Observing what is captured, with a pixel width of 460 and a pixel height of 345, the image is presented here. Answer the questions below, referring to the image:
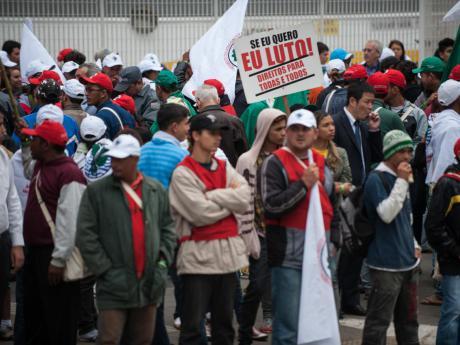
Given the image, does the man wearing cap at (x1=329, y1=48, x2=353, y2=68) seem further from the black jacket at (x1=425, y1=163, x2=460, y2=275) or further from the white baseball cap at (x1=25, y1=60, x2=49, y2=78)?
the black jacket at (x1=425, y1=163, x2=460, y2=275)

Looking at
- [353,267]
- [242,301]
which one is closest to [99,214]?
[242,301]

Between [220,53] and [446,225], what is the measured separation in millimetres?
5426

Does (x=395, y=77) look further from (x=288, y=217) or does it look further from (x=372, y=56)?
(x=372, y=56)

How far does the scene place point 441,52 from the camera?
19078mm

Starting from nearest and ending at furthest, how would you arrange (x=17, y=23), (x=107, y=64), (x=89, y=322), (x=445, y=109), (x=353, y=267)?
(x=89, y=322) < (x=353, y=267) < (x=445, y=109) < (x=107, y=64) < (x=17, y=23)

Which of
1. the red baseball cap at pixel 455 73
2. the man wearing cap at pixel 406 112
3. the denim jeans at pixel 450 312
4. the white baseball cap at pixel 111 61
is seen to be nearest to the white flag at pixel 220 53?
the white baseball cap at pixel 111 61

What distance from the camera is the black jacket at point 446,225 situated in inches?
374

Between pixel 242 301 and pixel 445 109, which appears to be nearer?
pixel 242 301

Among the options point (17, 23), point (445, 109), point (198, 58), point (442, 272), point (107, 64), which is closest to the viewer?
point (442, 272)

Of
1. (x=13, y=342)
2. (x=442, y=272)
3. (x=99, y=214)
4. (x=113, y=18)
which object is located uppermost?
(x=113, y=18)

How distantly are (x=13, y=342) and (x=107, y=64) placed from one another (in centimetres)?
616

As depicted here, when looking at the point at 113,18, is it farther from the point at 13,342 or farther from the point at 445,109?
the point at 13,342

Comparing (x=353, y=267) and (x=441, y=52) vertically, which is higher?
(x=441, y=52)

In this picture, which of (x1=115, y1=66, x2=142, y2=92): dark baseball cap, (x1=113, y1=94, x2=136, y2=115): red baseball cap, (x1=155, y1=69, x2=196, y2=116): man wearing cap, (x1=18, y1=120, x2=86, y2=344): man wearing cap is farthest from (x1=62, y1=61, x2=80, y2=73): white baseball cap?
(x1=18, y1=120, x2=86, y2=344): man wearing cap
